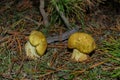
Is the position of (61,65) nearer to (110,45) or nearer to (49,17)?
(110,45)

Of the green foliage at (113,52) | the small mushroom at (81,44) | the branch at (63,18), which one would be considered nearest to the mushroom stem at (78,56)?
the small mushroom at (81,44)

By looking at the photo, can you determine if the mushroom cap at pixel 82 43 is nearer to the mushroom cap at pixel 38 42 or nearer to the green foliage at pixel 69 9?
the mushroom cap at pixel 38 42

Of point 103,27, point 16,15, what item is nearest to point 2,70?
point 16,15

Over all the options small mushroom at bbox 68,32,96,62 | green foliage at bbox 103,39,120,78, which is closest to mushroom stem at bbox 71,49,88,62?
small mushroom at bbox 68,32,96,62

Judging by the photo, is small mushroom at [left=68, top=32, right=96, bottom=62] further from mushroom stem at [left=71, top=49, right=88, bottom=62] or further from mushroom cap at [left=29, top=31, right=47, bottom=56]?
mushroom cap at [left=29, top=31, right=47, bottom=56]

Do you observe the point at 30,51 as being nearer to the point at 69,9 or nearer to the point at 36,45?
the point at 36,45

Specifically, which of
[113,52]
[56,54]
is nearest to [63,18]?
[56,54]
